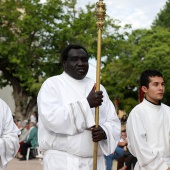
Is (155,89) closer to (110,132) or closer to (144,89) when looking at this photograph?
(144,89)

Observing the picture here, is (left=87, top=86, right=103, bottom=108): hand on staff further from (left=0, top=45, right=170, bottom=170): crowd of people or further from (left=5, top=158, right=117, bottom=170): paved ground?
(left=5, top=158, right=117, bottom=170): paved ground

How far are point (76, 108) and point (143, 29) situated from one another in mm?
34734

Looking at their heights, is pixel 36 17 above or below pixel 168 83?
above

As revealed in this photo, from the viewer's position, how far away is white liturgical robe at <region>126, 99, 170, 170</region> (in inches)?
214

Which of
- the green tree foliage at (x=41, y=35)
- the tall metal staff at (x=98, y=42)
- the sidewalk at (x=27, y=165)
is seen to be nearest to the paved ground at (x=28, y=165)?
the sidewalk at (x=27, y=165)

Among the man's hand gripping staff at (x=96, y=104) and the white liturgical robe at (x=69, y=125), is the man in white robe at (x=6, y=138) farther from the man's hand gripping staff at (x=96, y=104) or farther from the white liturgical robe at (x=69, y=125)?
the man's hand gripping staff at (x=96, y=104)

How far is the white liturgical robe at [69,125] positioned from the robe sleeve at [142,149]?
1.57 ft

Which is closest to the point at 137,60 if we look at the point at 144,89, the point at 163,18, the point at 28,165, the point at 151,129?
the point at 163,18

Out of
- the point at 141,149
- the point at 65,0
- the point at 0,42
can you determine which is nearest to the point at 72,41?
the point at 65,0

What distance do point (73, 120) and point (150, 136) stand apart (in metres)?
1.21

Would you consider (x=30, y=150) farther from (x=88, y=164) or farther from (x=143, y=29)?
(x=143, y=29)

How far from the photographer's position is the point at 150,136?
5.57 metres

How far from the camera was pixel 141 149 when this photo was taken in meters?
5.48

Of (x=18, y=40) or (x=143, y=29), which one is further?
(x=143, y=29)
